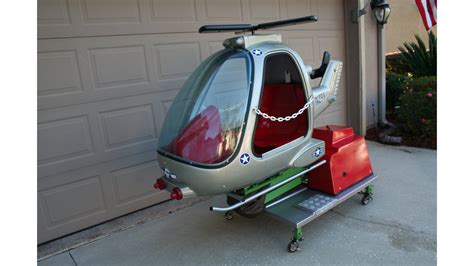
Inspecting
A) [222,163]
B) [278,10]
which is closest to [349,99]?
[278,10]

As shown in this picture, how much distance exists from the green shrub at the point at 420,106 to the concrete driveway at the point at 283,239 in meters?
1.88

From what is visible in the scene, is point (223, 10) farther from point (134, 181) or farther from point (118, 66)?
point (134, 181)

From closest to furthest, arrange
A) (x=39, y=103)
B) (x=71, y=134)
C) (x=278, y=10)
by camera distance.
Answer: (x=39, y=103), (x=71, y=134), (x=278, y=10)

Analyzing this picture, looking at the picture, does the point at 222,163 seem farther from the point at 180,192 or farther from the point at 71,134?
the point at 71,134

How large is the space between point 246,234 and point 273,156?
97cm

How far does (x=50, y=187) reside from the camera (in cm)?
321

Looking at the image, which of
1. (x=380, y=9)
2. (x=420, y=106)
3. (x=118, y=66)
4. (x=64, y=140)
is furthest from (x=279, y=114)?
(x=380, y=9)

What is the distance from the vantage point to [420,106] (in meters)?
5.33

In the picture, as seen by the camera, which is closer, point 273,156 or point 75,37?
point 273,156

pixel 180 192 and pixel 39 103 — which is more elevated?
pixel 39 103

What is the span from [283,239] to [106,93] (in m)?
2.24

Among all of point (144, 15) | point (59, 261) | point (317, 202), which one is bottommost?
point (59, 261)

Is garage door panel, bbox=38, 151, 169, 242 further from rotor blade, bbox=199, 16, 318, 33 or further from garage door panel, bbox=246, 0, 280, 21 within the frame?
→ garage door panel, bbox=246, 0, 280, 21

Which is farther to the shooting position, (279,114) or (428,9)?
(428,9)
